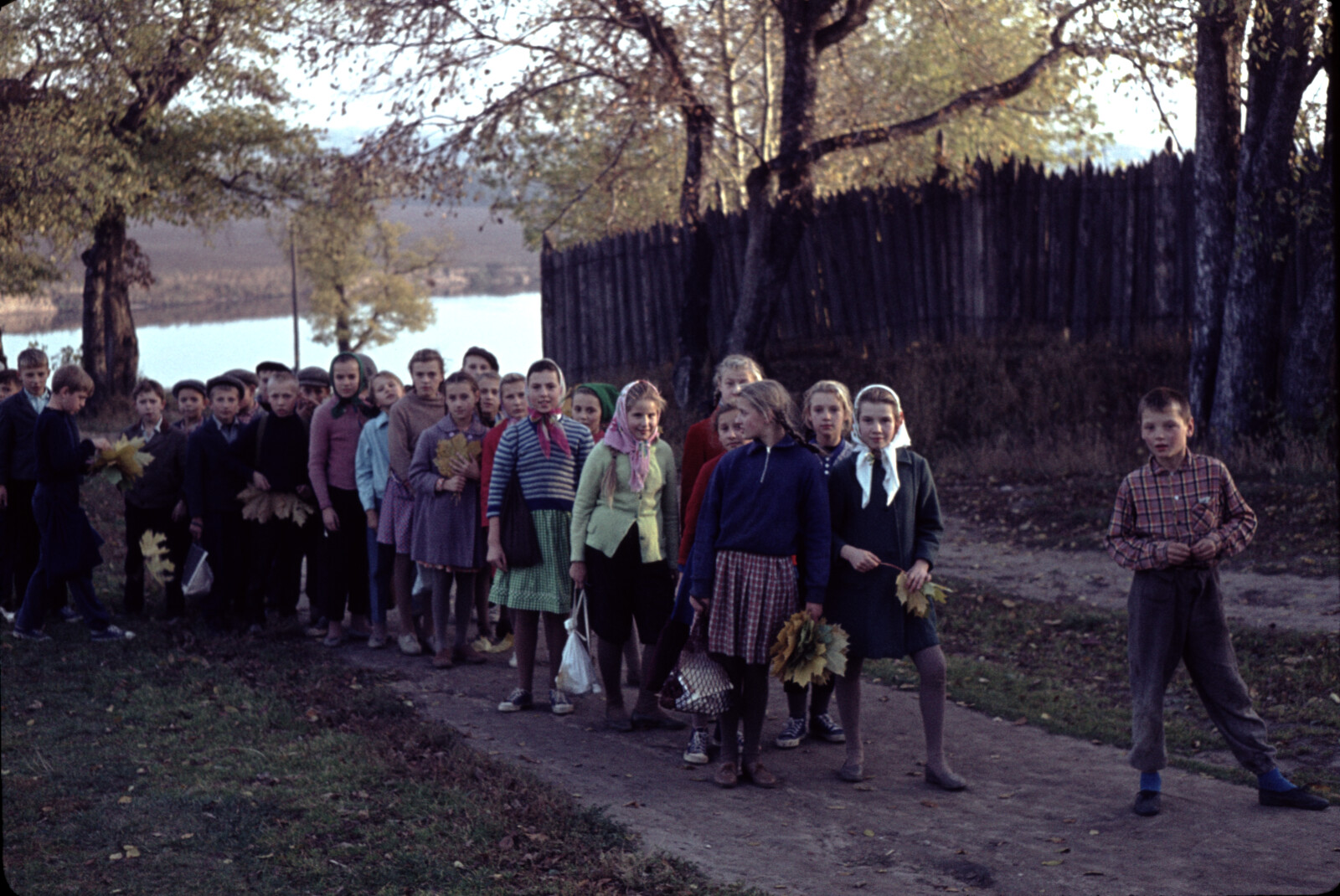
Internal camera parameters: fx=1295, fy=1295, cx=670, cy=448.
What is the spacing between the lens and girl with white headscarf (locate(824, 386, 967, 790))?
6047 millimetres

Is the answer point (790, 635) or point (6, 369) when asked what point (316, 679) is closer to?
point (790, 635)

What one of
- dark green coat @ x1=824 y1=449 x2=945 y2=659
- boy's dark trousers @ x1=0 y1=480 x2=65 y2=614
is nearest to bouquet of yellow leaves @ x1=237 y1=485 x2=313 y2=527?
boy's dark trousers @ x1=0 y1=480 x2=65 y2=614

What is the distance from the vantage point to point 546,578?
7.42 meters

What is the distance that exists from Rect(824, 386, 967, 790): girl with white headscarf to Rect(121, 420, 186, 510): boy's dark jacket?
20.3 feet

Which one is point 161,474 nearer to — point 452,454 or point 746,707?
point 452,454

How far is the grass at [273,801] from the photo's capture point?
5.18 m

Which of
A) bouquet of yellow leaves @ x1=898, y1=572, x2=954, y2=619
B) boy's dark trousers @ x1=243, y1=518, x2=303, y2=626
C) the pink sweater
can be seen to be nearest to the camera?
bouquet of yellow leaves @ x1=898, y1=572, x2=954, y2=619

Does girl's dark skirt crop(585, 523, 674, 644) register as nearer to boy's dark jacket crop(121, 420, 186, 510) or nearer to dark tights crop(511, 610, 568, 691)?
dark tights crop(511, 610, 568, 691)

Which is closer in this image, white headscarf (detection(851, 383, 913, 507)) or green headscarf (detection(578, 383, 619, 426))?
white headscarf (detection(851, 383, 913, 507))

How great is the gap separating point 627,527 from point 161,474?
5078mm

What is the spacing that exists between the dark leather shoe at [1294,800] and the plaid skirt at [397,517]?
551 cm

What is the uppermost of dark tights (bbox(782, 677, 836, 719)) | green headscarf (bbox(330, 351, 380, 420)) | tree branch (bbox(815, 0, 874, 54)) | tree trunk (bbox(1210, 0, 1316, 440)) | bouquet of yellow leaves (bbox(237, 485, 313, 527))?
tree branch (bbox(815, 0, 874, 54))

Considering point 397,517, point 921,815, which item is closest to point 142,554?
point 397,517

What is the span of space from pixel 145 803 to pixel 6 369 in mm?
6190
